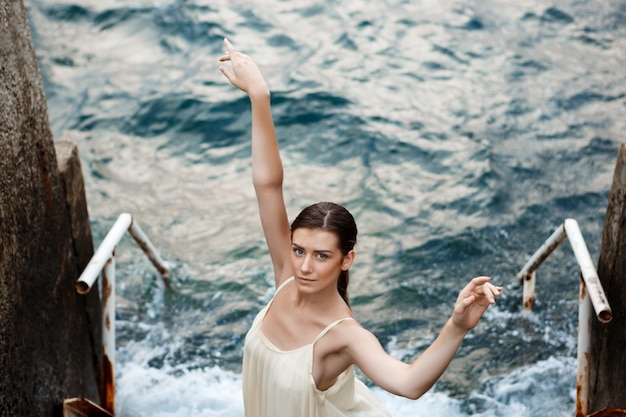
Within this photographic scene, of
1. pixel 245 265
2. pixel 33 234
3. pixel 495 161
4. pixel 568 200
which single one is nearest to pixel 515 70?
pixel 495 161

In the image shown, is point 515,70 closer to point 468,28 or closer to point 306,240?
point 468,28

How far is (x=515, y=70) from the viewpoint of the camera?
10.6 metres

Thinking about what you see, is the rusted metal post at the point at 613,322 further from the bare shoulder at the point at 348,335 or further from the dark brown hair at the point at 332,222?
the dark brown hair at the point at 332,222

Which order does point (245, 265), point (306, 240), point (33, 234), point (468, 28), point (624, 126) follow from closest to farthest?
1. point (306, 240)
2. point (33, 234)
3. point (245, 265)
4. point (624, 126)
5. point (468, 28)

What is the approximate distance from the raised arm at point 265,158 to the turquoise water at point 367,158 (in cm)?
255

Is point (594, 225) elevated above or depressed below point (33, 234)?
below

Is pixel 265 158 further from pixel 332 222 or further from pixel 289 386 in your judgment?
pixel 289 386

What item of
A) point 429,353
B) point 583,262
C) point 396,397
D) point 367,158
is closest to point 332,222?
point 429,353

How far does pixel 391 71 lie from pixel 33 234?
7.32m

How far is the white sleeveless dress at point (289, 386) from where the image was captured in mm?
3223

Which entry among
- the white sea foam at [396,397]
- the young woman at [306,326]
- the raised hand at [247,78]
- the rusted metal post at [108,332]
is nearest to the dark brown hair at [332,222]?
the young woman at [306,326]

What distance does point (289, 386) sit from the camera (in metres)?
3.25

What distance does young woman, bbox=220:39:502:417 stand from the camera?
311 cm

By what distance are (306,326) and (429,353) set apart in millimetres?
585
